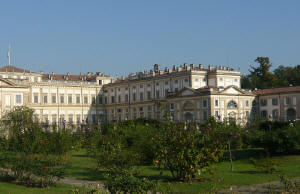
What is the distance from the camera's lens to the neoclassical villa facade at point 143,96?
161 feet

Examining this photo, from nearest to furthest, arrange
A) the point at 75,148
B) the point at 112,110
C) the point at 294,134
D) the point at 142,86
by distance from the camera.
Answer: the point at 294,134
the point at 75,148
the point at 142,86
the point at 112,110

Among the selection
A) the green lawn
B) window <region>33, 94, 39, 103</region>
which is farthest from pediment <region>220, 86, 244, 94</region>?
the green lawn

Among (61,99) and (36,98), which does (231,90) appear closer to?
(61,99)

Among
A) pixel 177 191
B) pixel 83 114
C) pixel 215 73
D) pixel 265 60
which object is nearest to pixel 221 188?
pixel 177 191

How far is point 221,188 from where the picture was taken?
41.2 feet

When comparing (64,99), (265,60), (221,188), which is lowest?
(221,188)

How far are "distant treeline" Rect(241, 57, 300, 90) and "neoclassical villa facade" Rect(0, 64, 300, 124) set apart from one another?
1175 centimetres

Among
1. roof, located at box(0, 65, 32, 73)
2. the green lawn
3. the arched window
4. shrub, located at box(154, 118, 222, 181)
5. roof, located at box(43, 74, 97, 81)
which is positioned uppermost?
roof, located at box(0, 65, 32, 73)

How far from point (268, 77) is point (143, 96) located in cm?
2011

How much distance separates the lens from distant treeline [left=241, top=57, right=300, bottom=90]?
64.0 m

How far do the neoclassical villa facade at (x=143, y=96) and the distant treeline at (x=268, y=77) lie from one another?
38.5ft

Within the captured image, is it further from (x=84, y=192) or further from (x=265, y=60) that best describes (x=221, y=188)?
(x=265, y=60)

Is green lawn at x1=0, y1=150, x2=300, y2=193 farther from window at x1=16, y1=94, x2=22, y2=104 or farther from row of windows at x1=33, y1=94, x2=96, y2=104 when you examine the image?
row of windows at x1=33, y1=94, x2=96, y2=104

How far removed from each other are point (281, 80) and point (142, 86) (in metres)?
21.6
